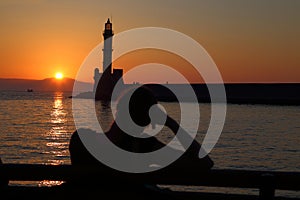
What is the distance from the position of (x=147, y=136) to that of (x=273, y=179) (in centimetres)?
91

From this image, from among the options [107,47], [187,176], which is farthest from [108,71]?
[187,176]

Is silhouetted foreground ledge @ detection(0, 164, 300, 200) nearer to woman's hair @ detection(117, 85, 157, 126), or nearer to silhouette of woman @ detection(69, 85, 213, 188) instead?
silhouette of woman @ detection(69, 85, 213, 188)

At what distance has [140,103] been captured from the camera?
9.20 ft

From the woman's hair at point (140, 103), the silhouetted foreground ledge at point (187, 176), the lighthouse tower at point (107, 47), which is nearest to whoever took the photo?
the woman's hair at point (140, 103)

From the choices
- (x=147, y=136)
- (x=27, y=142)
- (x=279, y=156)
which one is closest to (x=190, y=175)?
(x=147, y=136)

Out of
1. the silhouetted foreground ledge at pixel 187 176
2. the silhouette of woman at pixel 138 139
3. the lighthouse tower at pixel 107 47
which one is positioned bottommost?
the silhouetted foreground ledge at pixel 187 176

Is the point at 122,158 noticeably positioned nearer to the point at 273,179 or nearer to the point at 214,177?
the point at 214,177

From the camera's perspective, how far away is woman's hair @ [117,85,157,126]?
2.80m

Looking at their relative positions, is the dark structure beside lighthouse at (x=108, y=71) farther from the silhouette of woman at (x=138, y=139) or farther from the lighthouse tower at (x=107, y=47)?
the silhouette of woman at (x=138, y=139)

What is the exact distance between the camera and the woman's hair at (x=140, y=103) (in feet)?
9.20

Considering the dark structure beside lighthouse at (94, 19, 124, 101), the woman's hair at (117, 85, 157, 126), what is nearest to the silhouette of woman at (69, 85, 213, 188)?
the woman's hair at (117, 85, 157, 126)

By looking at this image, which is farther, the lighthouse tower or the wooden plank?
the lighthouse tower

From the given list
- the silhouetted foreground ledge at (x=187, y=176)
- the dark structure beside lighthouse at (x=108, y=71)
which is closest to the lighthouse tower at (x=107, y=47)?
the dark structure beside lighthouse at (x=108, y=71)

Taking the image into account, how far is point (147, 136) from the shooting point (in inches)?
114
